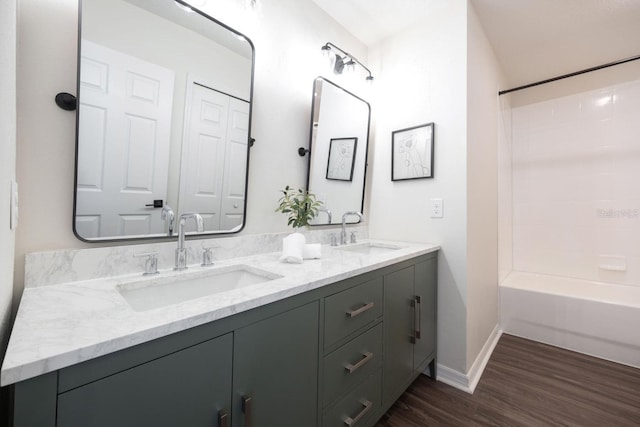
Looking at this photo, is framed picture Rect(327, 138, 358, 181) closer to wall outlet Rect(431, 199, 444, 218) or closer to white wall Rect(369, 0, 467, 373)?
white wall Rect(369, 0, 467, 373)

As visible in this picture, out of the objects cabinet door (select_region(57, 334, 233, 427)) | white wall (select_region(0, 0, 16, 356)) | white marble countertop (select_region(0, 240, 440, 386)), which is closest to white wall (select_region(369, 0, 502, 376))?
white marble countertop (select_region(0, 240, 440, 386))

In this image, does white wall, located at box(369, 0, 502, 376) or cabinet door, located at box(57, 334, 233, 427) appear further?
white wall, located at box(369, 0, 502, 376)

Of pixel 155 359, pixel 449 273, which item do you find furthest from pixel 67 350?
pixel 449 273

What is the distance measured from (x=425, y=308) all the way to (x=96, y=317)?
1.59 meters

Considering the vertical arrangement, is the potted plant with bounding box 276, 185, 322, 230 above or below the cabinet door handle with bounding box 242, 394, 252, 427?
above

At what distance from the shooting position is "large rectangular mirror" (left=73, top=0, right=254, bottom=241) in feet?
3.09

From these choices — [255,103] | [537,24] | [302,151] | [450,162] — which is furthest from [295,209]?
[537,24]

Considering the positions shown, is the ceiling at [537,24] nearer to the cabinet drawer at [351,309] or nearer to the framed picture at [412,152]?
the framed picture at [412,152]

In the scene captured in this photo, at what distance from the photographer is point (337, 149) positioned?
1.90m

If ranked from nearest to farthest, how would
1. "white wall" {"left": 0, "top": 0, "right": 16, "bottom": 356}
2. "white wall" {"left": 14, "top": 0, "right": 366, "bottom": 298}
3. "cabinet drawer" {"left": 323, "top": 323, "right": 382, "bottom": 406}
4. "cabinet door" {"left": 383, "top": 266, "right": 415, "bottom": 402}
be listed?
"white wall" {"left": 0, "top": 0, "right": 16, "bottom": 356} → "white wall" {"left": 14, "top": 0, "right": 366, "bottom": 298} → "cabinet drawer" {"left": 323, "top": 323, "right": 382, "bottom": 406} → "cabinet door" {"left": 383, "top": 266, "right": 415, "bottom": 402}

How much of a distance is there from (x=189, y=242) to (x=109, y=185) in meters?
0.36

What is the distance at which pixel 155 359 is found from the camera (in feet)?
1.89

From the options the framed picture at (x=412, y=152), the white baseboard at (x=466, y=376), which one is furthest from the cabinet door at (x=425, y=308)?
the framed picture at (x=412, y=152)

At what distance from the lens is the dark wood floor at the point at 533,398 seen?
1.41 m
